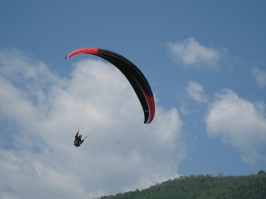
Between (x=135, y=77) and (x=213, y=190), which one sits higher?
(x=213, y=190)

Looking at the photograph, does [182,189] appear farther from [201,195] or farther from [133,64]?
[133,64]

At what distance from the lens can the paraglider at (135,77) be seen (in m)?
29.5

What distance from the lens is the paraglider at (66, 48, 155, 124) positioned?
29.5 metres

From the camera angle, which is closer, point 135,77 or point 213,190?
point 135,77

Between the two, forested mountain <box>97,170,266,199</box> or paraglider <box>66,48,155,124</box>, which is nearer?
paraglider <box>66,48,155,124</box>

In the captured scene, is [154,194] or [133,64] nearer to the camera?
[133,64]

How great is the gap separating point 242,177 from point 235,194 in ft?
145

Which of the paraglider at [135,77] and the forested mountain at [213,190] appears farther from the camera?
the forested mountain at [213,190]

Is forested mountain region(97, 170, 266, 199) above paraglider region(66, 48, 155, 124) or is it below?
above

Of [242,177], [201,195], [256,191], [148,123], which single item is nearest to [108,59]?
[148,123]

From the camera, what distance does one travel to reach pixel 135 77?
31.5 metres

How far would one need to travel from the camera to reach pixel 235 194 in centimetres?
15100

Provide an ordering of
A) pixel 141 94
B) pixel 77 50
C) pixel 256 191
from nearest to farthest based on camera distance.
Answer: pixel 77 50, pixel 141 94, pixel 256 191

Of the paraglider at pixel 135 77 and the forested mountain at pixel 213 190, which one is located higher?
the forested mountain at pixel 213 190
